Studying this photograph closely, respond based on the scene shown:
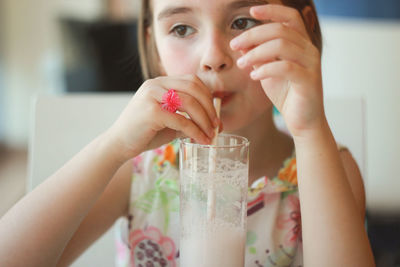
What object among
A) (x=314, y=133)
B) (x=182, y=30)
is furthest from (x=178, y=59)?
(x=314, y=133)

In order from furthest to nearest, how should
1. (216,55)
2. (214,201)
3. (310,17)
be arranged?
1. (310,17)
2. (216,55)
3. (214,201)

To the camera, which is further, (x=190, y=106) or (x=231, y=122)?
(x=231, y=122)

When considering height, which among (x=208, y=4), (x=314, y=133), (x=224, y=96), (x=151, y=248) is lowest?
(x=151, y=248)

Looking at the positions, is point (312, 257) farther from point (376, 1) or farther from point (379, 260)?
point (376, 1)

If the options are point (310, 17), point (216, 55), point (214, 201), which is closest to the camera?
point (214, 201)

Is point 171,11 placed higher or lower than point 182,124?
higher

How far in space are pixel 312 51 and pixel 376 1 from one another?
1.52 m

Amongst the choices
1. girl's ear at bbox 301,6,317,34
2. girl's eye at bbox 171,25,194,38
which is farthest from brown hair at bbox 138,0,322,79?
girl's eye at bbox 171,25,194,38

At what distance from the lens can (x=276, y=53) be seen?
0.50 m

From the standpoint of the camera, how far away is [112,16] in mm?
3262

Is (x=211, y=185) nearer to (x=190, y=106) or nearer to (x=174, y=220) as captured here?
(x=190, y=106)

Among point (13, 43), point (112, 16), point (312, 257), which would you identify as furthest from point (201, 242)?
point (112, 16)

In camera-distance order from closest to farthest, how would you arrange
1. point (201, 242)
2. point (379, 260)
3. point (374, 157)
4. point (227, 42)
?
point (201, 242)
point (227, 42)
point (379, 260)
point (374, 157)

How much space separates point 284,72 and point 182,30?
0.77 ft
